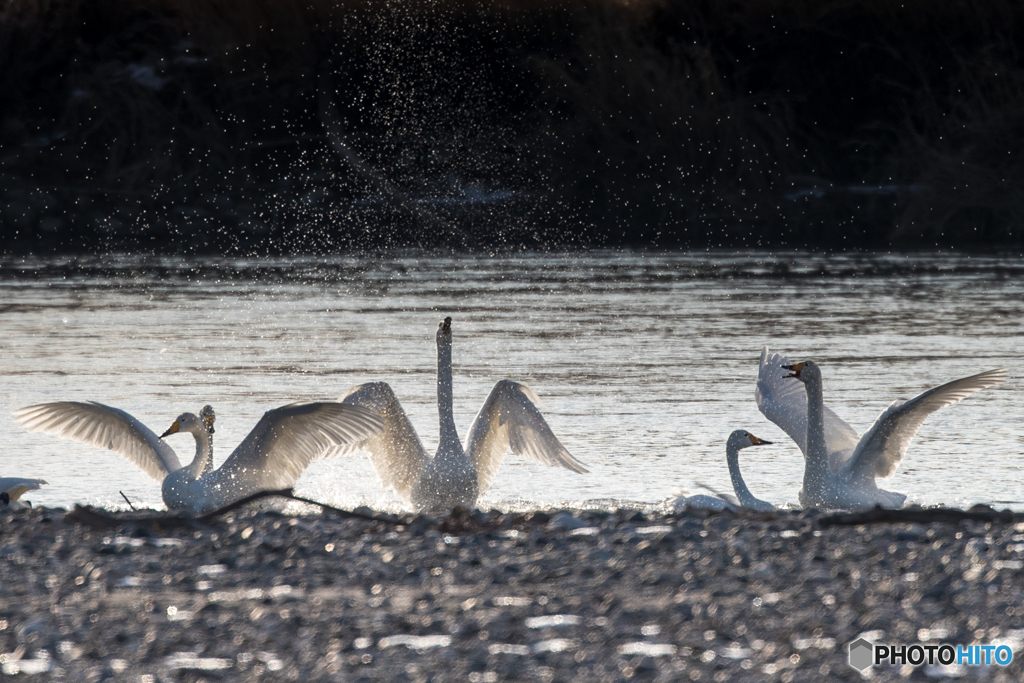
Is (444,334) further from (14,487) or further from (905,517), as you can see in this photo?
(905,517)

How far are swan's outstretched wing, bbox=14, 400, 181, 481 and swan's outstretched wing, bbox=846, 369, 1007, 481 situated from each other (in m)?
3.86

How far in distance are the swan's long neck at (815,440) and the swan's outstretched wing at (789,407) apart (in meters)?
0.51

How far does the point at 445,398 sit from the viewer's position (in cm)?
904

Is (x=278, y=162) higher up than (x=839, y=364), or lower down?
higher up

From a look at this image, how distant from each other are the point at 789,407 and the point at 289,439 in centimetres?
350

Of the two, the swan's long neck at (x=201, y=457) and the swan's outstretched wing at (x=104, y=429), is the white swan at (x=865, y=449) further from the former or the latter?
the swan's outstretched wing at (x=104, y=429)

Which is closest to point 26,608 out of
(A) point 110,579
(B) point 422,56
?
(A) point 110,579

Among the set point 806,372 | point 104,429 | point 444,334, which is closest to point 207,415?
point 104,429

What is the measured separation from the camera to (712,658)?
15.7 feet

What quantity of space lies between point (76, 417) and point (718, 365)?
8049 millimetres

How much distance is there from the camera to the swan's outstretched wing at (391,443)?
8.56 m

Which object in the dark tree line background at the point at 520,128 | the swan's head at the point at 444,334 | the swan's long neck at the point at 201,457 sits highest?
the dark tree line background at the point at 520,128

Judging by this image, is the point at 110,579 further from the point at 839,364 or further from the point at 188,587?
the point at 839,364

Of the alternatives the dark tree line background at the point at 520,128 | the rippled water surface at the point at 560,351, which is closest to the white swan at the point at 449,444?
the rippled water surface at the point at 560,351
